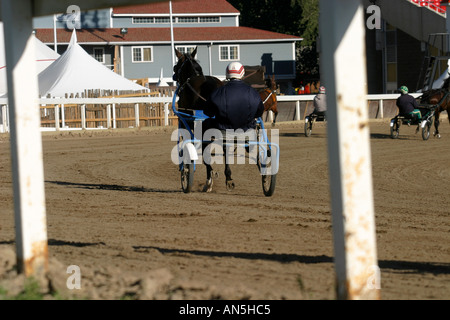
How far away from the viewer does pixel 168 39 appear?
2490 inches

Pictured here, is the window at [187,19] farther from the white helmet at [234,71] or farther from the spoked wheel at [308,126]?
the white helmet at [234,71]

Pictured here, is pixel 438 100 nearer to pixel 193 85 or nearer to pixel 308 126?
pixel 308 126

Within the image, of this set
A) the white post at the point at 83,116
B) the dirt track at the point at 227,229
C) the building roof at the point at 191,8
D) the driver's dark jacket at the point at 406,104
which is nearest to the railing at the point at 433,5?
the building roof at the point at 191,8

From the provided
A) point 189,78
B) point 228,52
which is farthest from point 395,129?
point 228,52

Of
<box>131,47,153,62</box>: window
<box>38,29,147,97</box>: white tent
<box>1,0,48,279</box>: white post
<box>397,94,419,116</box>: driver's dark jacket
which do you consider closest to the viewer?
<box>1,0,48,279</box>: white post

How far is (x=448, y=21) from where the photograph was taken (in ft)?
143

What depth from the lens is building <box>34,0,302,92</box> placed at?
62844 mm

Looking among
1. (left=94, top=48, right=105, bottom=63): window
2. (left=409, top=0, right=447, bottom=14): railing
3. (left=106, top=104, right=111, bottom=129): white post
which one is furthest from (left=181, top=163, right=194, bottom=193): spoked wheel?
(left=94, top=48, right=105, bottom=63): window

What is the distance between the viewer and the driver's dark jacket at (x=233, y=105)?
1216cm

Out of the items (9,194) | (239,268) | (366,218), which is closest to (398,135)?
(9,194)

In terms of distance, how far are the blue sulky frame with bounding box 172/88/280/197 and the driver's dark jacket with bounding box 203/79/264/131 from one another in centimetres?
33

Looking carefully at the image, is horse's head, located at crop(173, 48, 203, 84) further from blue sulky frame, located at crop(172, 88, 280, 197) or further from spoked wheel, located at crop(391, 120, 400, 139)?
spoked wheel, located at crop(391, 120, 400, 139)

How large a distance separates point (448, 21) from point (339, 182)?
134 ft

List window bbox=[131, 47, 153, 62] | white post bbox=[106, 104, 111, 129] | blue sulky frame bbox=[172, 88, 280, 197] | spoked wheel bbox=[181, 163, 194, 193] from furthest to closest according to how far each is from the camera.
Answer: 1. window bbox=[131, 47, 153, 62]
2. white post bbox=[106, 104, 111, 129]
3. spoked wheel bbox=[181, 163, 194, 193]
4. blue sulky frame bbox=[172, 88, 280, 197]
